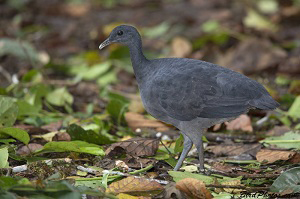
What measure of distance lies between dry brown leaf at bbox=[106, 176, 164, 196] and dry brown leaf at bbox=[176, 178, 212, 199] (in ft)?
0.78

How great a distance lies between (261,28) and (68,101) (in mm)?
4468

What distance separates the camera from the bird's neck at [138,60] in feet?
16.3

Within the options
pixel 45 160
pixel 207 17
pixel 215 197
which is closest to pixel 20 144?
pixel 45 160

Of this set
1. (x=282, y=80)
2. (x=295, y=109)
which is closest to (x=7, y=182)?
(x=295, y=109)

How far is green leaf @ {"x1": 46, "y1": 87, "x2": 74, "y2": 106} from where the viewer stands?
6465 millimetres

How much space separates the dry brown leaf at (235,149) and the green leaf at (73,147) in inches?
48.3

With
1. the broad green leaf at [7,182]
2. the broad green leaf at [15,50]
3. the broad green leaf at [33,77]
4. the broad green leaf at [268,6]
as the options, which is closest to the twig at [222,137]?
the broad green leaf at [7,182]

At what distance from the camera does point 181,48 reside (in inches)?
350

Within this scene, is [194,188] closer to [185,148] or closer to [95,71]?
[185,148]

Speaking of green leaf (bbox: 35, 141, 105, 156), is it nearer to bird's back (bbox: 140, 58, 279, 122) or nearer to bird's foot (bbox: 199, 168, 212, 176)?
bird's back (bbox: 140, 58, 279, 122)

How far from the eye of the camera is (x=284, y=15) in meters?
10.6

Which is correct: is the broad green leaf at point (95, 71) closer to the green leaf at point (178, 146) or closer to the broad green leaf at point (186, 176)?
the green leaf at point (178, 146)

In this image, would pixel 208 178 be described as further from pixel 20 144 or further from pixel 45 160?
pixel 20 144

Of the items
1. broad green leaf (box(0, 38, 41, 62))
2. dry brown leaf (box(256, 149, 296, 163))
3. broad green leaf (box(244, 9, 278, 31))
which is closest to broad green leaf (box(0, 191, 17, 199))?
dry brown leaf (box(256, 149, 296, 163))
